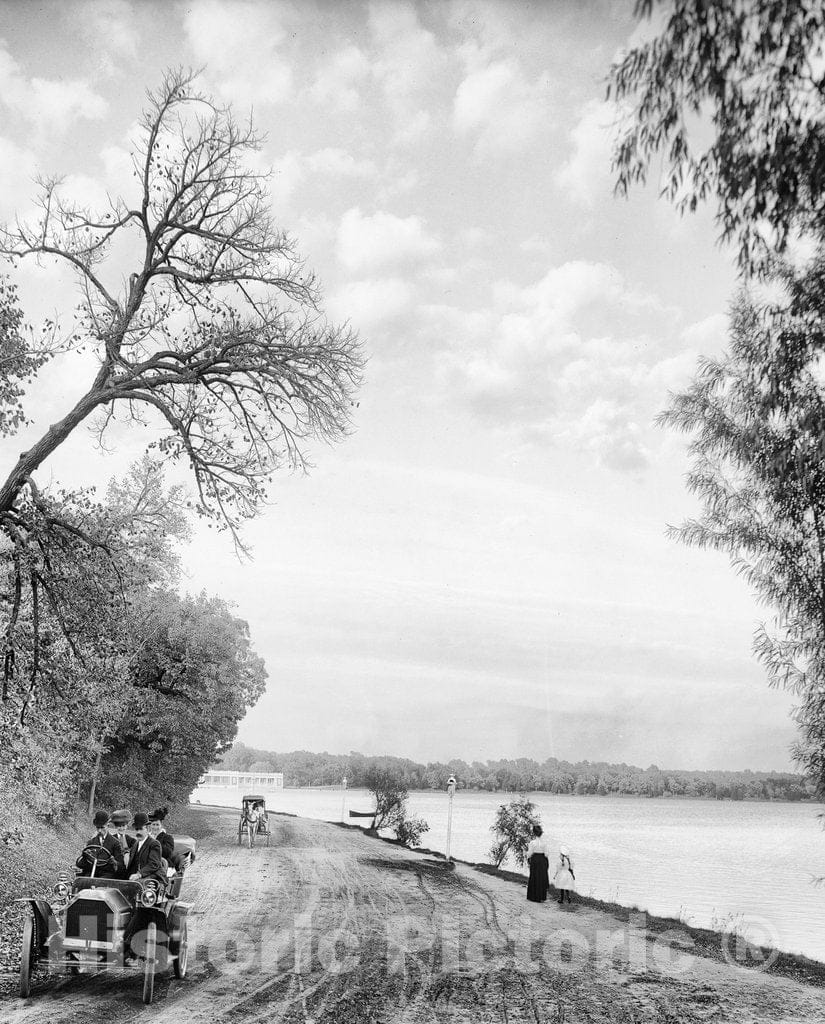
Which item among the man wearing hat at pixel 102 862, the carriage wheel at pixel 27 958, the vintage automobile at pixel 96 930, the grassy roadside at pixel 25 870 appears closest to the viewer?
the carriage wheel at pixel 27 958

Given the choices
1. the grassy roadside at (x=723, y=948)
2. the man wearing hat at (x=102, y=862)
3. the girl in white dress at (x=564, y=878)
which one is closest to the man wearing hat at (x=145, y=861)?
the man wearing hat at (x=102, y=862)

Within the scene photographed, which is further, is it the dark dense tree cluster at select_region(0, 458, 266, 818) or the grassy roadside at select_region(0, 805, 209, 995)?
the dark dense tree cluster at select_region(0, 458, 266, 818)

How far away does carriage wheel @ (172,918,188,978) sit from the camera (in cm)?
920

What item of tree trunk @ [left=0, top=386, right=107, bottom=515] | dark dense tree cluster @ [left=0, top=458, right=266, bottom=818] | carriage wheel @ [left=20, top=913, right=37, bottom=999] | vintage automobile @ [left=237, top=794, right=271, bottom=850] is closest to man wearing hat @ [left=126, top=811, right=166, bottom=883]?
carriage wheel @ [left=20, top=913, right=37, bottom=999]

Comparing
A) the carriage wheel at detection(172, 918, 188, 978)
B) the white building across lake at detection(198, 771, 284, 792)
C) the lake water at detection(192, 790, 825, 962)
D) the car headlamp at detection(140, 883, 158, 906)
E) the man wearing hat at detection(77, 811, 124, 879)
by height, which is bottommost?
the white building across lake at detection(198, 771, 284, 792)

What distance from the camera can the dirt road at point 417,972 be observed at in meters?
8.40

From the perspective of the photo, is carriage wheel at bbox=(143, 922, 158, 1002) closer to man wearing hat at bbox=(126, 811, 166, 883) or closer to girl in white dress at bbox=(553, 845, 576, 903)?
man wearing hat at bbox=(126, 811, 166, 883)

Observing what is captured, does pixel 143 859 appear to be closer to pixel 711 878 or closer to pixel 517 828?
pixel 517 828

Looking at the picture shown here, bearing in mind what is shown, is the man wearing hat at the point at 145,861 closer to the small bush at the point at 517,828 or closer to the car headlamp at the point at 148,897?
the car headlamp at the point at 148,897

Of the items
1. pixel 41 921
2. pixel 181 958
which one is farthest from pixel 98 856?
pixel 181 958

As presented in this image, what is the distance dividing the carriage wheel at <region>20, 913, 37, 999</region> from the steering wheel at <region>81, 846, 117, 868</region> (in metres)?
0.84

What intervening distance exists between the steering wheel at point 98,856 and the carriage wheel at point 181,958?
3.44 ft

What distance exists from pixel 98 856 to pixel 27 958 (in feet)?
3.94

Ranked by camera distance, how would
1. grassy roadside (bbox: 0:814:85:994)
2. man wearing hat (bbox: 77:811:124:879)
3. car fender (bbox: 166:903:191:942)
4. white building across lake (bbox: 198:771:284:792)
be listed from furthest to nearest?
white building across lake (bbox: 198:771:284:792)
grassy roadside (bbox: 0:814:85:994)
man wearing hat (bbox: 77:811:124:879)
car fender (bbox: 166:903:191:942)
